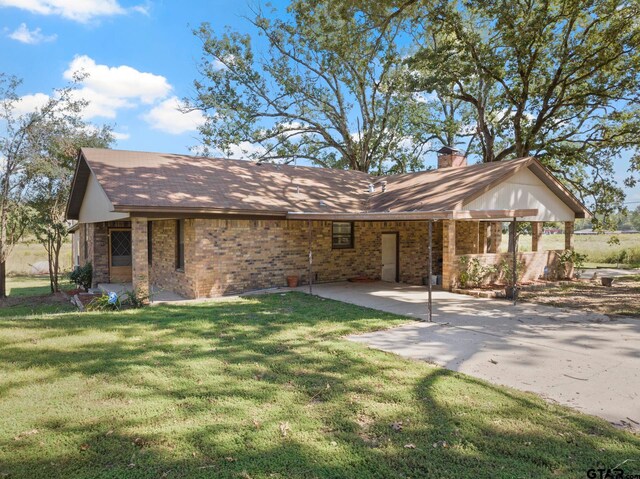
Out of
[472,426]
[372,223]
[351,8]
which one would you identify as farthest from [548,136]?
[472,426]

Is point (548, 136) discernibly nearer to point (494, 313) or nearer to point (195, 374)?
point (494, 313)

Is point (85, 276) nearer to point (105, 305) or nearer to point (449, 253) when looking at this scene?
point (105, 305)

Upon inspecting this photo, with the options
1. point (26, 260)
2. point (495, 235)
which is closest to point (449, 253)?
point (495, 235)

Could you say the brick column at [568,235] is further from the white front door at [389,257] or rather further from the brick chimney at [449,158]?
the white front door at [389,257]

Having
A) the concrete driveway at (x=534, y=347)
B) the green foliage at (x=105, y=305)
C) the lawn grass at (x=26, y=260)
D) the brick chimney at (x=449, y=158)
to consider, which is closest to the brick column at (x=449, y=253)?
the concrete driveway at (x=534, y=347)

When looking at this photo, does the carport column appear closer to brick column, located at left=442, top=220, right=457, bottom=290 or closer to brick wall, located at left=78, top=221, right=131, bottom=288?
brick wall, located at left=78, top=221, right=131, bottom=288

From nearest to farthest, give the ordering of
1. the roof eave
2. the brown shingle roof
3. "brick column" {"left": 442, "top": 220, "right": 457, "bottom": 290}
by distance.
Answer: the roof eave, the brown shingle roof, "brick column" {"left": 442, "top": 220, "right": 457, "bottom": 290}

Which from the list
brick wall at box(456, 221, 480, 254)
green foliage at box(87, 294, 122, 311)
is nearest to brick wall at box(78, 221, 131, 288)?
green foliage at box(87, 294, 122, 311)

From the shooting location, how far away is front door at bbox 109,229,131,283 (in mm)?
15414

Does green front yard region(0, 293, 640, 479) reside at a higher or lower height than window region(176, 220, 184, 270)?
→ lower

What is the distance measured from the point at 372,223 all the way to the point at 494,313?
6.63 meters

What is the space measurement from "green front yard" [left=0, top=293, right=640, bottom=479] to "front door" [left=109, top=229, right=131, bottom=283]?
29.6 feet

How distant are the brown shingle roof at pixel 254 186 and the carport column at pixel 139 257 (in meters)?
0.65

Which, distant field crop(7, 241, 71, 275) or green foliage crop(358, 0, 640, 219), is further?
distant field crop(7, 241, 71, 275)
